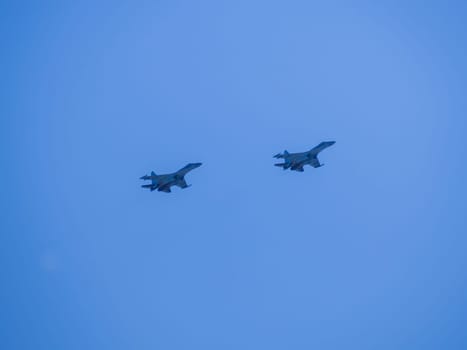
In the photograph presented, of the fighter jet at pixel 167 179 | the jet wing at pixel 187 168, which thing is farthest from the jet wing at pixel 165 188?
the jet wing at pixel 187 168

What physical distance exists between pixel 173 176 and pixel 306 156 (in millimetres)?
17616

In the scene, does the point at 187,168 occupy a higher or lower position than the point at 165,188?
higher

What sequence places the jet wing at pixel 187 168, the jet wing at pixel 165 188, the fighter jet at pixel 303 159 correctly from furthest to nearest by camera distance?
the fighter jet at pixel 303 159 < the jet wing at pixel 165 188 < the jet wing at pixel 187 168

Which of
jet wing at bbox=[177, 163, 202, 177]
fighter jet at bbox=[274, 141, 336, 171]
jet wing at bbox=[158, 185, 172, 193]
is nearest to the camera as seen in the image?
jet wing at bbox=[177, 163, 202, 177]

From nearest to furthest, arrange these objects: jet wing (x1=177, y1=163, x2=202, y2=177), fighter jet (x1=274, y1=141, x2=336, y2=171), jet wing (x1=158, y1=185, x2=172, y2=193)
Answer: jet wing (x1=177, y1=163, x2=202, y2=177) → jet wing (x1=158, y1=185, x2=172, y2=193) → fighter jet (x1=274, y1=141, x2=336, y2=171)

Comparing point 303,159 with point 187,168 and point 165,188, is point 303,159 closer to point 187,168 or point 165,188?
point 187,168

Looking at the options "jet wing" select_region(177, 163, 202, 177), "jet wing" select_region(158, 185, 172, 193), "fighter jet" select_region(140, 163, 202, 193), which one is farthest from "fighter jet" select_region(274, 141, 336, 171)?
"jet wing" select_region(158, 185, 172, 193)

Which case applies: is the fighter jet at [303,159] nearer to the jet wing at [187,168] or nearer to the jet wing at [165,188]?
the jet wing at [187,168]

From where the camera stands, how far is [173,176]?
185 feet

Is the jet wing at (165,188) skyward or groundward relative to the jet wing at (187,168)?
groundward

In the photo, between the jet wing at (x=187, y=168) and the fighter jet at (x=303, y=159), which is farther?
the fighter jet at (x=303, y=159)

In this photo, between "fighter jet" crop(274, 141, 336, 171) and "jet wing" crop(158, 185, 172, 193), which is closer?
"jet wing" crop(158, 185, 172, 193)

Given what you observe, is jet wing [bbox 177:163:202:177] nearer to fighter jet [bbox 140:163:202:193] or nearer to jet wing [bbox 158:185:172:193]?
fighter jet [bbox 140:163:202:193]

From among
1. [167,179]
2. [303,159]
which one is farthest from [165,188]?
[303,159]
